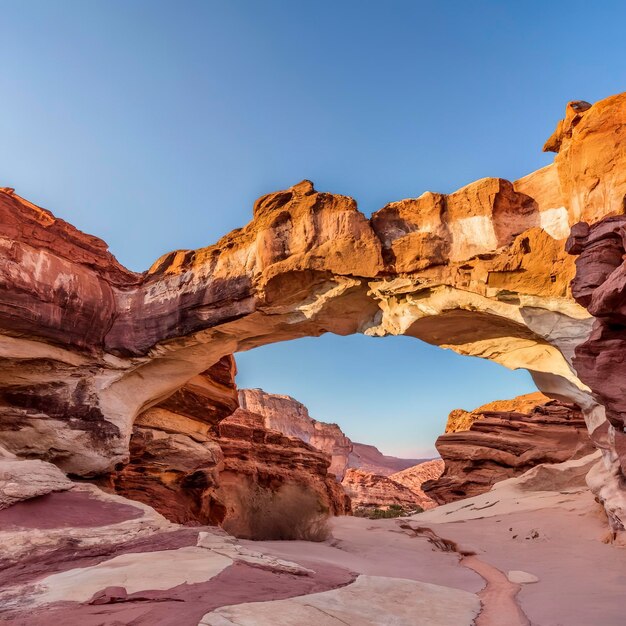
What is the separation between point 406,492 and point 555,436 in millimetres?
25961

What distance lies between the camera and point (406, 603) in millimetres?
4246

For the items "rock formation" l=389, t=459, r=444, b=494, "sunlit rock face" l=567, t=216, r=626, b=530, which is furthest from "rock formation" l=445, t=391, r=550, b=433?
"sunlit rock face" l=567, t=216, r=626, b=530

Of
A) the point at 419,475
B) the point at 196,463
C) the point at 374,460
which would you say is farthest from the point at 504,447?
the point at 374,460

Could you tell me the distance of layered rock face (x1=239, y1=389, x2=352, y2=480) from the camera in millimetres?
75375

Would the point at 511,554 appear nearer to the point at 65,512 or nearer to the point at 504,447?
the point at 65,512

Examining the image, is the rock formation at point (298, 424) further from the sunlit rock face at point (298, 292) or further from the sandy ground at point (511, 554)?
the sandy ground at point (511, 554)

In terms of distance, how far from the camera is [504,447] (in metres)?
20.2

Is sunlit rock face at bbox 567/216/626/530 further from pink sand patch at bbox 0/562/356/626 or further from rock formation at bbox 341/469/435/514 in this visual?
rock formation at bbox 341/469/435/514

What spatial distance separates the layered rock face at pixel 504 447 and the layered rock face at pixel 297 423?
5553 cm

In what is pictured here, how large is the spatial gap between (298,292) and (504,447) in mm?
13664

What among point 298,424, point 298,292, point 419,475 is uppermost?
point 298,424

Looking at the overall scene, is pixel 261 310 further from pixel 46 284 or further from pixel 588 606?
pixel 588 606

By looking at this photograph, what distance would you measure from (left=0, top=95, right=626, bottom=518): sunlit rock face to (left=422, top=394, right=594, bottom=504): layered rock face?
979 centimetres

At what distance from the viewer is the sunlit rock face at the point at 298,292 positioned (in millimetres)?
9336
